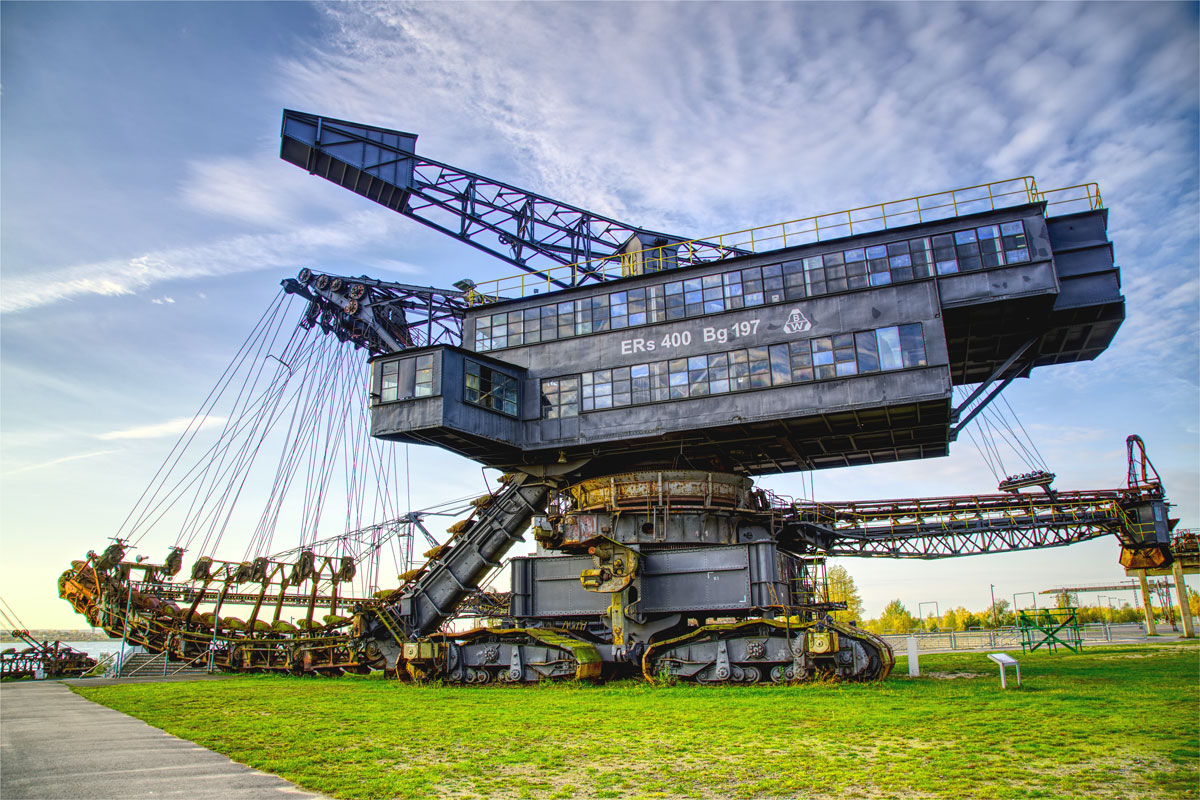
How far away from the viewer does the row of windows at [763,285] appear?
75.2ft

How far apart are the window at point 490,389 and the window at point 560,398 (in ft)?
3.79

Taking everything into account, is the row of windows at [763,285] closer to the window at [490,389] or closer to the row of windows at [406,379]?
the window at [490,389]

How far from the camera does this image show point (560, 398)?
27062mm

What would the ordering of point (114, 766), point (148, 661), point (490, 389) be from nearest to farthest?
point (114, 766)
point (490, 389)
point (148, 661)

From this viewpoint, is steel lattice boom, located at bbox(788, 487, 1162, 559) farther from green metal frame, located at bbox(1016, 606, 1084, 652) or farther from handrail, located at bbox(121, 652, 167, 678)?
handrail, located at bbox(121, 652, 167, 678)

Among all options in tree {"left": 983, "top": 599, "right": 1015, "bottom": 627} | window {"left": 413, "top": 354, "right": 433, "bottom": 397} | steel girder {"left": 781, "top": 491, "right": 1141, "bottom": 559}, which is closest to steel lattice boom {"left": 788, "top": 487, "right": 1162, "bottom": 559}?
steel girder {"left": 781, "top": 491, "right": 1141, "bottom": 559}

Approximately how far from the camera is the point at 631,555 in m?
23.2

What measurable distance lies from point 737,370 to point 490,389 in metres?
8.75

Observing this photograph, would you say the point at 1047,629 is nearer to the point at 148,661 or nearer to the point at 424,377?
the point at 424,377

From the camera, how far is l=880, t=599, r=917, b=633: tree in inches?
3167

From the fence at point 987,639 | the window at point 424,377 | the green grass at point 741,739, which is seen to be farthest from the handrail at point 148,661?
the fence at point 987,639

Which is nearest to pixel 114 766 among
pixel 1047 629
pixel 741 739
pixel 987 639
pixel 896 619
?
pixel 741 739

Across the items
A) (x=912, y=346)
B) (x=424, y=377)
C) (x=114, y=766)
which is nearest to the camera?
(x=114, y=766)

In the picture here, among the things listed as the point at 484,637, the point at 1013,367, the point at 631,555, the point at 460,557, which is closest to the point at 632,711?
the point at 631,555
